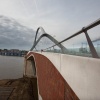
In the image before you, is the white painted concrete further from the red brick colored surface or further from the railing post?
the red brick colored surface

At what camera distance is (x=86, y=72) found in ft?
12.7

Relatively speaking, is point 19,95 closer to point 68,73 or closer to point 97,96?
point 68,73

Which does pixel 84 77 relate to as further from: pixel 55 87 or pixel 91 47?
pixel 55 87

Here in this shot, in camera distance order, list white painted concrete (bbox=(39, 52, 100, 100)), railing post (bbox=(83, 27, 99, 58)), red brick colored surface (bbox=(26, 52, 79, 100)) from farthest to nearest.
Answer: red brick colored surface (bbox=(26, 52, 79, 100)) → railing post (bbox=(83, 27, 99, 58)) → white painted concrete (bbox=(39, 52, 100, 100))

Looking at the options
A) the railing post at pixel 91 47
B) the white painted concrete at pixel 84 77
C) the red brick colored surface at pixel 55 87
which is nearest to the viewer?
the white painted concrete at pixel 84 77

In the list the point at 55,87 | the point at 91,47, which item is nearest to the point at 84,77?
the point at 91,47

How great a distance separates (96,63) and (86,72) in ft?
1.80

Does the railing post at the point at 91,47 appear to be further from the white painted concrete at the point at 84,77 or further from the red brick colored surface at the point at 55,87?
the red brick colored surface at the point at 55,87

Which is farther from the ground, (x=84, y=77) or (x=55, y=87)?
(x=84, y=77)

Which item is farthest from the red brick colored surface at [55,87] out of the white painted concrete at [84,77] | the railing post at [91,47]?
the railing post at [91,47]

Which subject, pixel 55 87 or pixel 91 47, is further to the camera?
pixel 55 87

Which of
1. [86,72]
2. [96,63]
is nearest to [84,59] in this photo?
[86,72]

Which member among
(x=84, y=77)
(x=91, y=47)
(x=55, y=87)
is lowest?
(x=55, y=87)

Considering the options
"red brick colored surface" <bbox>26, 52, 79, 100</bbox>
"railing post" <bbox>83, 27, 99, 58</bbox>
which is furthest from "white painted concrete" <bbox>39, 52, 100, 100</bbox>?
"red brick colored surface" <bbox>26, 52, 79, 100</bbox>
